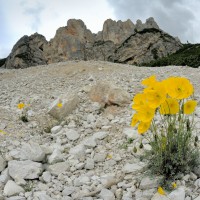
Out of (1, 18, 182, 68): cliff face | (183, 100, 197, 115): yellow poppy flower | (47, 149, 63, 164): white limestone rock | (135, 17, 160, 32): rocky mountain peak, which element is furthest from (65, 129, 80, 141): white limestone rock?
(135, 17, 160, 32): rocky mountain peak

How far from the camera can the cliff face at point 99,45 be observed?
101 feet

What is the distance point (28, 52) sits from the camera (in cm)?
3159

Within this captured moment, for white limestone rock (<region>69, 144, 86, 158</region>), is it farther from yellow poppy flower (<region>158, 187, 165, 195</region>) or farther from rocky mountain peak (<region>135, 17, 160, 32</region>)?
rocky mountain peak (<region>135, 17, 160, 32</region>)

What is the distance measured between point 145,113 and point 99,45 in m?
31.0

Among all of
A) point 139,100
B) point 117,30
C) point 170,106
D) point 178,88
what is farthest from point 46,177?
point 117,30

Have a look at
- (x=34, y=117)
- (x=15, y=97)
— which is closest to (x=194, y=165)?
(x=34, y=117)

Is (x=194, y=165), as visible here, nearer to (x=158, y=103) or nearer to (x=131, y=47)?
(x=158, y=103)

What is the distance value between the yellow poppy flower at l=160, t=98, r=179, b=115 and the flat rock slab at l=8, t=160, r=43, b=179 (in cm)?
218

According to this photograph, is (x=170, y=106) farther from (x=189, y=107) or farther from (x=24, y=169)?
(x=24, y=169)

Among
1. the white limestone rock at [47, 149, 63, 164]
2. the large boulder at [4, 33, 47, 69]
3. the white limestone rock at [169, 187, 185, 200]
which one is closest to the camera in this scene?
the white limestone rock at [169, 187, 185, 200]

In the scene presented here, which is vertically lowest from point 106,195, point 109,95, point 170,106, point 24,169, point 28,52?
point 106,195

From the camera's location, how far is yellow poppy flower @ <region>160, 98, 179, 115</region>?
3787 mm

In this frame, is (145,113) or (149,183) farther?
(149,183)

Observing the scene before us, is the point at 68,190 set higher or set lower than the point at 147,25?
lower
